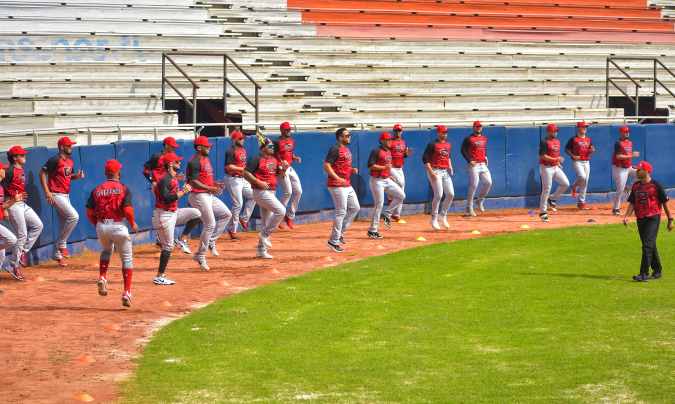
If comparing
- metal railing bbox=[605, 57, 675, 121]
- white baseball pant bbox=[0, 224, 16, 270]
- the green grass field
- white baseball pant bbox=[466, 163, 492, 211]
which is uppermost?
metal railing bbox=[605, 57, 675, 121]

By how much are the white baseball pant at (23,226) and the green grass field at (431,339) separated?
12.0ft

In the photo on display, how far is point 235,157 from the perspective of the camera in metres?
21.4

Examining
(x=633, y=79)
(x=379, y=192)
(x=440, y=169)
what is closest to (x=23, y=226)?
(x=379, y=192)

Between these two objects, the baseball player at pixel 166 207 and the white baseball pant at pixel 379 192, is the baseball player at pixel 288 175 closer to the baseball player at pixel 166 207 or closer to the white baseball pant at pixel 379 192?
the white baseball pant at pixel 379 192

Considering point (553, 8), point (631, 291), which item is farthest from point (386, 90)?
point (631, 291)

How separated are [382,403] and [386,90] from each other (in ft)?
67.4

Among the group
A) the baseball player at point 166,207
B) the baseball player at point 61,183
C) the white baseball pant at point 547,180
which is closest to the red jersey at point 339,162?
the baseball player at point 166,207

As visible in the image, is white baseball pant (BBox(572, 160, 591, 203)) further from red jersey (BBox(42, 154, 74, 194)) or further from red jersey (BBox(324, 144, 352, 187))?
red jersey (BBox(42, 154, 74, 194))

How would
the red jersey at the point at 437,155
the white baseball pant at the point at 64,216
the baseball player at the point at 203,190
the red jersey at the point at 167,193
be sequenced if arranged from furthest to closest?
the red jersey at the point at 437,155 < the white baseball pant at the point at 64,216 < the baseball player at the point at 203,190 < the red jersey at the point at 167,193

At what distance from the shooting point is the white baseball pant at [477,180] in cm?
2547

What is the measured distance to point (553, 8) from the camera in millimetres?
36094

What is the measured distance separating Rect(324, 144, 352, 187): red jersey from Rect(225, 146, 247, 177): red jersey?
193cm

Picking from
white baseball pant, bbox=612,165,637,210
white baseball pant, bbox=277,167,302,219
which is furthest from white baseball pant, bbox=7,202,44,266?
white baseball pant, bbox=612,165,637,210

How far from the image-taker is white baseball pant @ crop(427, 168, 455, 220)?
23.2 metres
